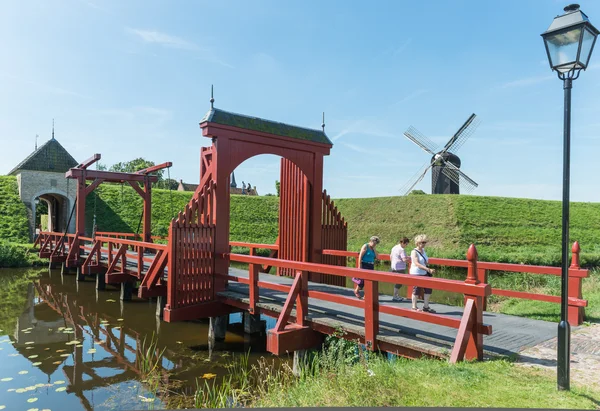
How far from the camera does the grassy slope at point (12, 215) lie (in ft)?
72.5

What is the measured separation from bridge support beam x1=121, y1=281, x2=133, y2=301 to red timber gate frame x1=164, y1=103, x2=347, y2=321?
16.9ft

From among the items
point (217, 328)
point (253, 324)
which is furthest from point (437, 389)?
point (253, 324)

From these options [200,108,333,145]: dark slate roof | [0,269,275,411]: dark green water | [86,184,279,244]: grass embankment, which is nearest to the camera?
[0,269,275,411]: dark green water

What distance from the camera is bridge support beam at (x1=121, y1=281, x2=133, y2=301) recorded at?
1218 cm

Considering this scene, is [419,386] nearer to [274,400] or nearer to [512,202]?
[274,400]

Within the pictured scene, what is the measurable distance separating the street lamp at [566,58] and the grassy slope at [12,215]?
950 inches

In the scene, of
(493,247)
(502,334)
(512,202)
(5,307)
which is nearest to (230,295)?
(502,334)

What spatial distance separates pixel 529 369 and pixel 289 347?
295 centimetres

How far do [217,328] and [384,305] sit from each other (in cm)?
412

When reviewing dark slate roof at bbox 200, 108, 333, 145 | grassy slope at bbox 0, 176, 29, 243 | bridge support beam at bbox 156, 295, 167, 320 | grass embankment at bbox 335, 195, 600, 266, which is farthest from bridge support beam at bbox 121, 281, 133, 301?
grass embankment at bbox 335, 195, 600, 266

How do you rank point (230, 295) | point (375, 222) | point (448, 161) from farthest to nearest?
point (448, 161), point (375, 222), point (230, 295)

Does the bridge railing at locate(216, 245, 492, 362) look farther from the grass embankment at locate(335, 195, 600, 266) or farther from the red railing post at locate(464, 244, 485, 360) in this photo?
the grass embankment at locate(335, 195, 600, 266)

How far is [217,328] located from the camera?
8508mm

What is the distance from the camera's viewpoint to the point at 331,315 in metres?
6.52
